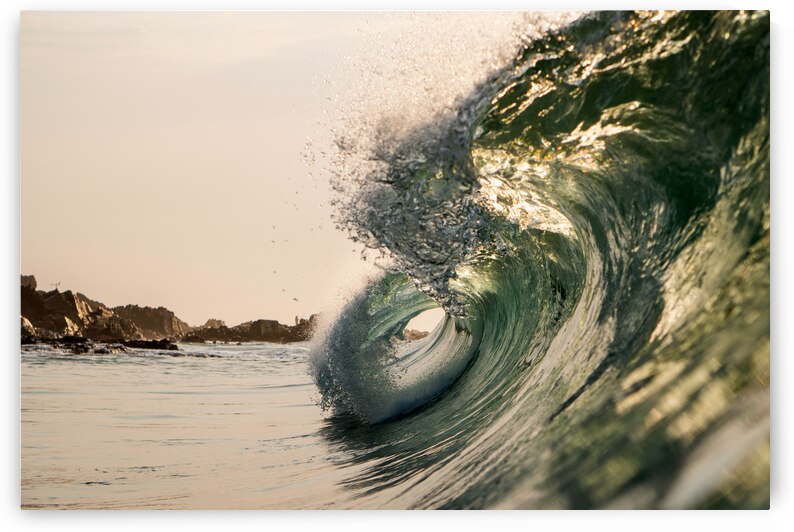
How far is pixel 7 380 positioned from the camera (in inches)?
138

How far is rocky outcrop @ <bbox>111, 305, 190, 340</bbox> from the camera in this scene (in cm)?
378

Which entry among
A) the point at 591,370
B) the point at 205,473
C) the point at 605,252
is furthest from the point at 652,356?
the point at 205,473

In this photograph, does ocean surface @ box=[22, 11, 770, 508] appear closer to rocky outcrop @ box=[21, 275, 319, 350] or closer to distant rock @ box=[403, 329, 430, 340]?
rocky outcrop @ box=[21, 275, 319, 350]

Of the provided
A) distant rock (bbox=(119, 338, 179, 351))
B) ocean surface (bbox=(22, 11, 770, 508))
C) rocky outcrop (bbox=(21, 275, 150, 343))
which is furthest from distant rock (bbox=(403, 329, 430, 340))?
rocky outcrop (bbox=(21, 275, 150, 343))

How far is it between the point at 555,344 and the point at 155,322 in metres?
2.10

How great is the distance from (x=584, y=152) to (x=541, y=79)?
0.42 m

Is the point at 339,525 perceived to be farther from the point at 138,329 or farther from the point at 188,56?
the point at 188,56

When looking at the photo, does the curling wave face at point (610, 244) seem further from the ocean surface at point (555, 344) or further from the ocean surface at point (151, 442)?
the ocean surface at point (151, 442)

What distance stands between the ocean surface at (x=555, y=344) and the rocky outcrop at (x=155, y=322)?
0.13 m

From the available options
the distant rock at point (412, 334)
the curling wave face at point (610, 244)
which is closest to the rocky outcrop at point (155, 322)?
the curling wave face at point (610, 244)

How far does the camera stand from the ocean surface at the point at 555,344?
305 centimetres

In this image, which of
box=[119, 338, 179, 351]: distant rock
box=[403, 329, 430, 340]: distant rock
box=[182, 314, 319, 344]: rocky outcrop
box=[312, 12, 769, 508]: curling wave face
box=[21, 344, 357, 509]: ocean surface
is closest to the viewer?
box=[312, 12, 769, 508]: curling wave face

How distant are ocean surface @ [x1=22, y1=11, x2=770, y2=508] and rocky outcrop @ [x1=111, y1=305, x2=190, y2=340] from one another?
5.3 inches

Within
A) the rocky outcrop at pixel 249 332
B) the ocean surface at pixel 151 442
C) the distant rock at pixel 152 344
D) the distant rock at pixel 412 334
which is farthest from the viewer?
the distant rock at pixel 412 334
